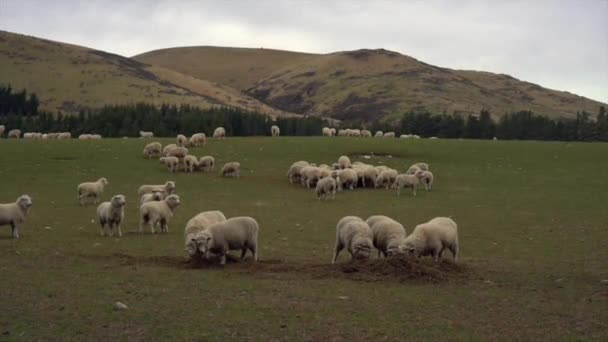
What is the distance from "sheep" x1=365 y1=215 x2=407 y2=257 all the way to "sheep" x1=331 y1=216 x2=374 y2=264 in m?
0.44

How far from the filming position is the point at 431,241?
56.1 feet

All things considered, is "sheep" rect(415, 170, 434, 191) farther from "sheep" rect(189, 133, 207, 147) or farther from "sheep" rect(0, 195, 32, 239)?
"sheep" rect(0, 195, 32, 239)

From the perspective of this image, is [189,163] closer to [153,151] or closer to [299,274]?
[153,151]

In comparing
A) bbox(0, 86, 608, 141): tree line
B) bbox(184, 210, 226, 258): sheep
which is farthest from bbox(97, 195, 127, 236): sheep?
bbox(0, 86, 608, 141): tree line

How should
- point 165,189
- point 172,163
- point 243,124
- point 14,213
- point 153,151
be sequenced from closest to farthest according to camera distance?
point 14,213, point 165,189, point 172,163, point 153,151, point 243,124

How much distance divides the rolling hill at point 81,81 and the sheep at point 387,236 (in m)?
132

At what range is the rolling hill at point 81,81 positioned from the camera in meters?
149

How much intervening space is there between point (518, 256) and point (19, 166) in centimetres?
3435

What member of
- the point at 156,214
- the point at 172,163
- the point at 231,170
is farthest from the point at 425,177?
the point at 156,214

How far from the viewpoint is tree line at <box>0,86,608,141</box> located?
7806 centimetres

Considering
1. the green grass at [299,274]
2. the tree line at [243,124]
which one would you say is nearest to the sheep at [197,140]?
the green grass at [299,274]

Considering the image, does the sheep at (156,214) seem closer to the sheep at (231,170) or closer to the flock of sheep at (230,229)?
the flock of sheep at (230,229)

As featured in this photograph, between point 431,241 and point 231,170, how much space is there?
26.6 metres

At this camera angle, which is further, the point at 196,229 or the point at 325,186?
the point at 325,186
